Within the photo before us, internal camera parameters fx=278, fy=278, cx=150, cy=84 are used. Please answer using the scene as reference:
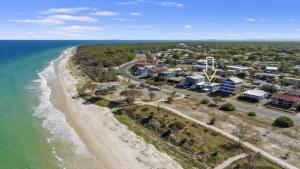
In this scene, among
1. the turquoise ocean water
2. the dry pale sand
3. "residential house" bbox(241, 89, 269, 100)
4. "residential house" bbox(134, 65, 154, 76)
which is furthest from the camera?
"residential house" bbox(134, 65, 154, 76)

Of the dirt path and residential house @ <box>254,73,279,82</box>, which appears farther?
residential house @ <box>254,73,279,82</box>

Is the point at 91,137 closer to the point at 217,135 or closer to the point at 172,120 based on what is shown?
the point at 172,120

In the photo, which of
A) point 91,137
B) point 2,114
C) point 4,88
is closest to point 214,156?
point 91,137

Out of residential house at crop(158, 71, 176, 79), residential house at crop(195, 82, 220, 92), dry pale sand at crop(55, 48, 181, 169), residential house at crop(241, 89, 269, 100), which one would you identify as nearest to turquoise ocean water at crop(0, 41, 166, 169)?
dry pale sand at crop(55, 48, 181, 169)

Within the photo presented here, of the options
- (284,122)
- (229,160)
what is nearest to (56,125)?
(229,160)

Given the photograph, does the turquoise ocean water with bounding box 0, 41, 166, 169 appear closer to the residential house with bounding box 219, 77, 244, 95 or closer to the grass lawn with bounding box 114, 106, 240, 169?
the grass lawn with bounding box 114, 106, 240, 169

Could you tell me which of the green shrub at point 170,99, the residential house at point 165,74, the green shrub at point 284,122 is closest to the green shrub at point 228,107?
the green shrub at point 284,122

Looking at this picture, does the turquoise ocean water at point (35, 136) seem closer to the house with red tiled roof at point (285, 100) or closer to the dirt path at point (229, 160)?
the dirt path at point (229, 160)
